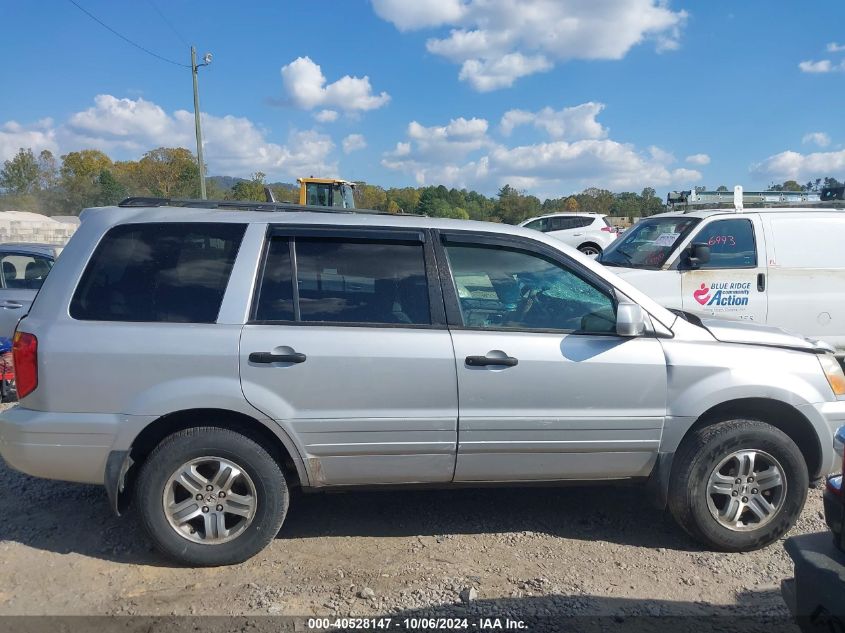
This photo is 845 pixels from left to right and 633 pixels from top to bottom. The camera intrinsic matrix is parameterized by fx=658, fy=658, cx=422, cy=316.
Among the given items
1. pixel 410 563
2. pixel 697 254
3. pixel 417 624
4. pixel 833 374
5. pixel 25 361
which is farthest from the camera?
pixel 697 254

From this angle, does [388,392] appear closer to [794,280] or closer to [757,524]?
[757,524]

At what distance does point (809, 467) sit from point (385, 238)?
2.82 m

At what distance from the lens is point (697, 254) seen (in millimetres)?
6816

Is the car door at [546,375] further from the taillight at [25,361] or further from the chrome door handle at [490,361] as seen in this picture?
the taillight at [25,361]

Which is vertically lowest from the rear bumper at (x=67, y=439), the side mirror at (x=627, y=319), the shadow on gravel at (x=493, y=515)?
the shadow on gravel at (x=493, y=515)

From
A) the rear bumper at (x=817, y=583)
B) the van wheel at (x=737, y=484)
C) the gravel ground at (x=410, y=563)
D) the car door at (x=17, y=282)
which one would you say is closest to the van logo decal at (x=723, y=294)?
the gravel ground at (x=410, y=563)

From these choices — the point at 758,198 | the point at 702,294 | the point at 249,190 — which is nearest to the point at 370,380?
the point at 702,294

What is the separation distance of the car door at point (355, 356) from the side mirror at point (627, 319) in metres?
0.92

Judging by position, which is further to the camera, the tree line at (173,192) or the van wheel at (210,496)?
the tree line at (173,192)

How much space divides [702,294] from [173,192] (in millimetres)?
40966

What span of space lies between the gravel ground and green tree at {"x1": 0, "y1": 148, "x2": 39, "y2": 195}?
181 feet

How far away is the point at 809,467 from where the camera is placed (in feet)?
12.7

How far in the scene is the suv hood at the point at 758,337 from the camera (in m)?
3.77

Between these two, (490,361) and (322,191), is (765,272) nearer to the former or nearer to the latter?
(490,361)
